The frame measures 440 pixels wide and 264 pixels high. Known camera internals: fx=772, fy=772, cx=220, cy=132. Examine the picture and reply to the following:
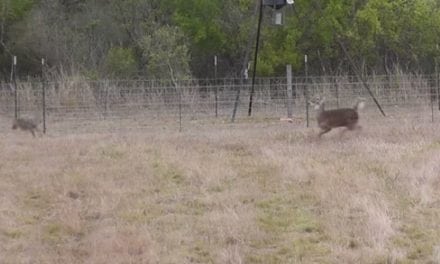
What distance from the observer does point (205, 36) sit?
25250mm

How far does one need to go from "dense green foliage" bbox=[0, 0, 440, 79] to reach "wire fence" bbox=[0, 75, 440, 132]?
4.12 m

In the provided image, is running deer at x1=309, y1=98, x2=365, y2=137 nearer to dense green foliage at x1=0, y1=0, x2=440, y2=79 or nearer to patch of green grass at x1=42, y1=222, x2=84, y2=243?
A: patch of green grass at x1=42, y1=222, x2=84, y2=243

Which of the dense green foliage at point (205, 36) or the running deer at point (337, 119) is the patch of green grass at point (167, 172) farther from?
the dense green foliage at point (205, 36)

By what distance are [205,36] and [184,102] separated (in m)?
7.05

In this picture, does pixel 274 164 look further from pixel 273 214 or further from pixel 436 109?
pixel 436 109

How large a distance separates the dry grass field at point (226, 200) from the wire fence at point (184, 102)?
4466 millimetres

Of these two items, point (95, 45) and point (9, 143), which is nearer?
point (9, 143)

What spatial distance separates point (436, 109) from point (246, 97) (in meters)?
4.77

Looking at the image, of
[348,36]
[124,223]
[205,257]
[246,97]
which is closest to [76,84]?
[246,97]

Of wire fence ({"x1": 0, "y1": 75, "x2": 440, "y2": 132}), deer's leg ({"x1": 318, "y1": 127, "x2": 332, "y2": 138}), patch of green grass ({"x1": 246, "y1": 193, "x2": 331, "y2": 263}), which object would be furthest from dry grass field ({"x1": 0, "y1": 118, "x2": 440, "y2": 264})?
wire fence ({"x1": 0, "y1": 75, "x2": 440, "y2": 132})

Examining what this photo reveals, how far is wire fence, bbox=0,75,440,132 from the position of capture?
56.1 ft

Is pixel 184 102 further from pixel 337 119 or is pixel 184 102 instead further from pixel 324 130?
pixel 337 119

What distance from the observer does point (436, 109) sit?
17297 millimetres

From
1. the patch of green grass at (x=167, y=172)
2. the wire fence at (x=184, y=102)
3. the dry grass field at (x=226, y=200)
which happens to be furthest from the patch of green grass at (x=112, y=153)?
the wire fence at (x=184, y=102)
